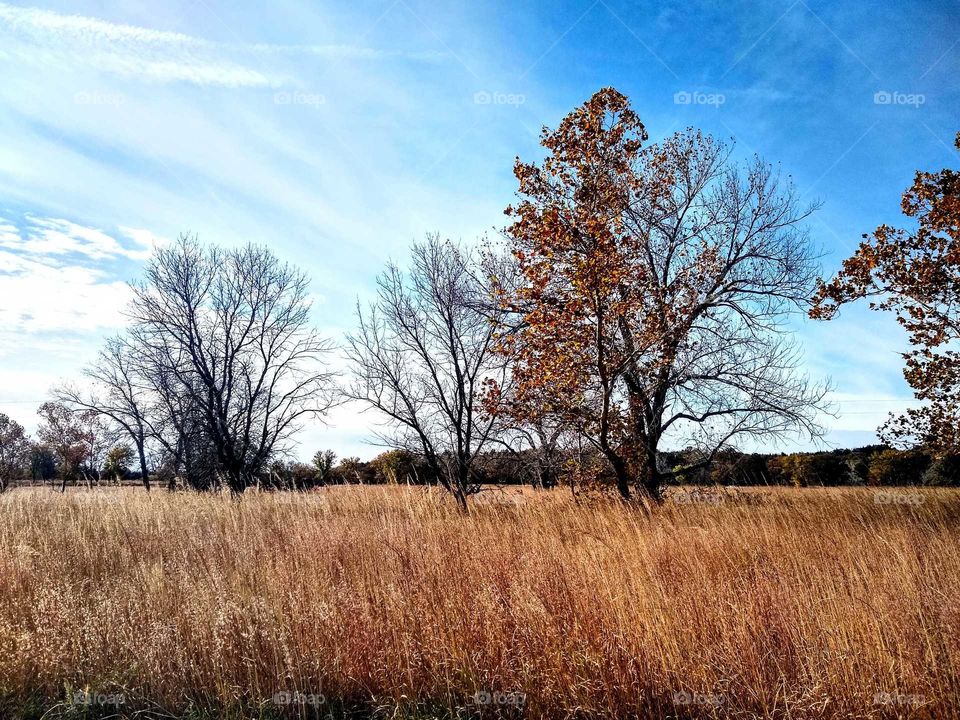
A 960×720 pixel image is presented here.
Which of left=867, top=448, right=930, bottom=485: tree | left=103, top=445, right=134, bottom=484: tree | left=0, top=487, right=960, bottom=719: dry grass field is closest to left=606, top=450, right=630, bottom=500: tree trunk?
left=0, top=487, right=960, bottom=719: dry grass field

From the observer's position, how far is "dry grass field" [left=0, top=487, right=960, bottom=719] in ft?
12.0

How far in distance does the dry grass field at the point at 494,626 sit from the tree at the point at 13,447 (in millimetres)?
42357

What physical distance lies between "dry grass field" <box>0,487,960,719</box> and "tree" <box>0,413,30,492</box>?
Answer: 139 ft

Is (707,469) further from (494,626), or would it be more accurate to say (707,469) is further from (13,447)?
(13,447)

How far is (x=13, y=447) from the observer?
41625mm

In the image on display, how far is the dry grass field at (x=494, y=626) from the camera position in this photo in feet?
12.0

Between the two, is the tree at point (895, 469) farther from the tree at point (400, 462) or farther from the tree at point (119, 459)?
the tree at point (119, 459)

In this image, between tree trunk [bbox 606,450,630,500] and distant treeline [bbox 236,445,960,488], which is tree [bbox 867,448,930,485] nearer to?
distant treeline [bbox 236,445,960,488]

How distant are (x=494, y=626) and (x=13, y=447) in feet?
164

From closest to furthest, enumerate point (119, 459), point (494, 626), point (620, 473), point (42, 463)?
point (494, 626) < point (620, 473) < point (119, 459) < point (42, 463)

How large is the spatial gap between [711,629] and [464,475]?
381 inches

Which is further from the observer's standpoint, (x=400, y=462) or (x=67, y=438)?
(x=67, y=438)

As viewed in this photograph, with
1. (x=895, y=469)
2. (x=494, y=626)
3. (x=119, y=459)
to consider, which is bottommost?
(x=895, y=469)

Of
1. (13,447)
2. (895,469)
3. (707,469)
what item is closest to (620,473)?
(707,469)
